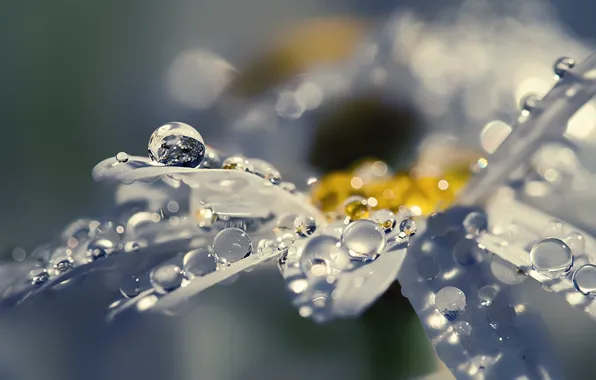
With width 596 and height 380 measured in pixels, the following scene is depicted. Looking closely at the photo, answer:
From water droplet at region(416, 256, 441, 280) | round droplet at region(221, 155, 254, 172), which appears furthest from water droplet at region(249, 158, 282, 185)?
water droplet at region(416, 256, 441, 280)

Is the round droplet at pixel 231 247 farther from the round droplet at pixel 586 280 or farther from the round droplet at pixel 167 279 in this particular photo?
the round droplet at pixel 586 280

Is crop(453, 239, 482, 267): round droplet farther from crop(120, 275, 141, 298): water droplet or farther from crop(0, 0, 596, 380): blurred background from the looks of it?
crop(120, 275, 141, 298): water droplet

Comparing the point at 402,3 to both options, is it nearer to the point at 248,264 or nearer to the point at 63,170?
the point at 63,170

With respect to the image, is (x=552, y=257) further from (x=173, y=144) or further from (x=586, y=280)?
(x=173, y=144)

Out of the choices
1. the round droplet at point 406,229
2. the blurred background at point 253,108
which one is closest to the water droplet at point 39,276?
the blurred background at point 253,108

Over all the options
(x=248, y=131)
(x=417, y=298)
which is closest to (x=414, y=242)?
Result: (x=417, y=298)

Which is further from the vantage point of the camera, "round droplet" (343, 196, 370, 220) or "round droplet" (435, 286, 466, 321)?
"round droplet" (343, 196, 370, 220)
